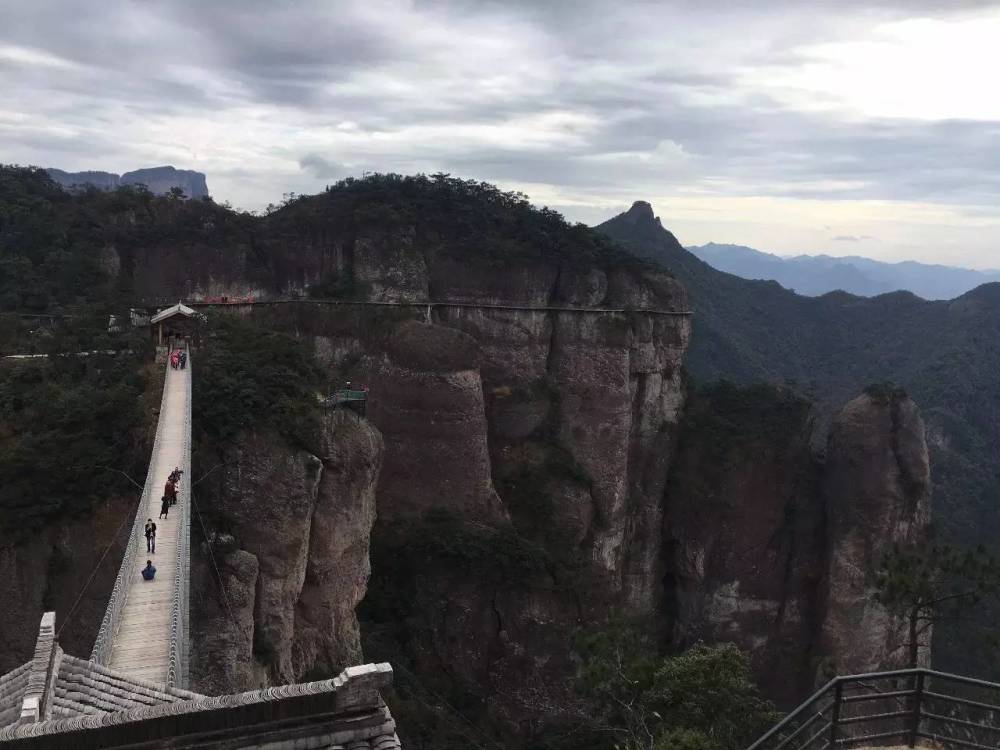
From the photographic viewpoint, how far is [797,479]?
38344mm

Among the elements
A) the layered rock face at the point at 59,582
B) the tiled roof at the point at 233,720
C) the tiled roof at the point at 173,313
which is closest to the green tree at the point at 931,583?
the tiled roof at the point at 233,720

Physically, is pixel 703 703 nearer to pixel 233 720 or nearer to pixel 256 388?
pixel 233 720

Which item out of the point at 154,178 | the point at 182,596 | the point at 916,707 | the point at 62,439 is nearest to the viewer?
the point at 916,707

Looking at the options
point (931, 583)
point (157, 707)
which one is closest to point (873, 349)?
point (931, 583)

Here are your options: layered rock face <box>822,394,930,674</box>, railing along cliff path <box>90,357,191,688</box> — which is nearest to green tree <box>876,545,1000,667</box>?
layered rock face <box>822,394,930,674</box>

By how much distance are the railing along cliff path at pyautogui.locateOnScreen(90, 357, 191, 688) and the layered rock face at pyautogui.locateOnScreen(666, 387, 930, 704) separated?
28.2m

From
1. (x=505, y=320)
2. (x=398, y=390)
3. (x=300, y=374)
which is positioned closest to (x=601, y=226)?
(x=505, y=320)

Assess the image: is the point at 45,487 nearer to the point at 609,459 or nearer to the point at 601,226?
the point at 609,459

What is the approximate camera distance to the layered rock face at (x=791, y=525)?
34844 millimetres

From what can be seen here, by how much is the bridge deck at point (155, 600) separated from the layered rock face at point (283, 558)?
2.31 meters

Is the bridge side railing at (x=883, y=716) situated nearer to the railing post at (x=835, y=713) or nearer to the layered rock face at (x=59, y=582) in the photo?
the railing post at (x=835, y=713)

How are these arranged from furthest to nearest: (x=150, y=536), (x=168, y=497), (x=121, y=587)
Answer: (x=168, y=497) → (x=150, y=536) → (x=121, y=587)

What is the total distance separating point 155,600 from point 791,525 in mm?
32985

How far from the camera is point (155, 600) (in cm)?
1166
